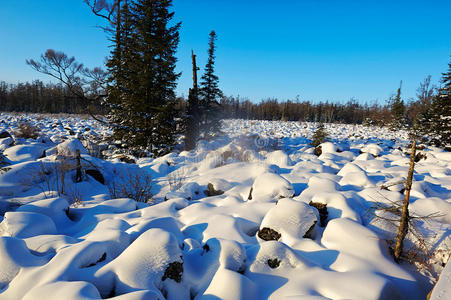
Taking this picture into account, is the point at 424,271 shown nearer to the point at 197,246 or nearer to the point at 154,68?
the point at 197,246

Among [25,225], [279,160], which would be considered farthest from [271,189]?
[25,225]

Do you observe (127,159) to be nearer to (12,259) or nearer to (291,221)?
(12,259)

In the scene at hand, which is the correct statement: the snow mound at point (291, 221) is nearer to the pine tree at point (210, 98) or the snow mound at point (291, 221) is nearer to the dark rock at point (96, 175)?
the dark rock at point (96, 175)

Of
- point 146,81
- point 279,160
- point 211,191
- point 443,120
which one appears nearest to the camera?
point 211,191

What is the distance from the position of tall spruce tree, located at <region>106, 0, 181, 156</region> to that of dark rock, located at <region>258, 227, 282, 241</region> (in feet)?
27.3

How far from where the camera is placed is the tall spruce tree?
1005 centimetres

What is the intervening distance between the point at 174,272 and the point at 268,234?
4.74ft

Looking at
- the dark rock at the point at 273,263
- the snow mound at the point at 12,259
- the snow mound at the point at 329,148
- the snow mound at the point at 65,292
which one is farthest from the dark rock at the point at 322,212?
the snow mound at the point at 329,148

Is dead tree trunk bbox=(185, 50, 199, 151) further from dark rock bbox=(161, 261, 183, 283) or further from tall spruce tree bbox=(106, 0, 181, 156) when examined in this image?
dark rock bbox=(161, 261, 183, 283)

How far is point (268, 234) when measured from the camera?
2986 mm

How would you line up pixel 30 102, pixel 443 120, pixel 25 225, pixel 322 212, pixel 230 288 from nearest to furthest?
pixel 230 288, pixel 25 225, pixel 322 212, pixel 443 120, pixel 30 102

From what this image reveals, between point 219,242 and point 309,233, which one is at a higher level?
point 219,242

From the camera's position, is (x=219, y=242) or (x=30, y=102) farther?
(x=30, y=102)

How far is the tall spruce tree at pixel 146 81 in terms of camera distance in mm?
10047
